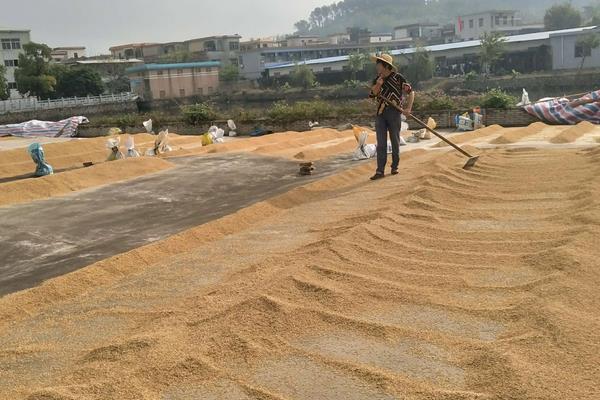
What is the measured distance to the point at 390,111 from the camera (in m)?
7.27

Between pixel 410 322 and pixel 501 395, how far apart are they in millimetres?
796

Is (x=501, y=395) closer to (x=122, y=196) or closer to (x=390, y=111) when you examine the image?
(x=390, y=111)

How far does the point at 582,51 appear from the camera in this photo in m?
42.6

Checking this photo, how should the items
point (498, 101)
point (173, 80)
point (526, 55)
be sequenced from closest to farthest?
point (498, 101) < point (526, 55) < point (173, 80)

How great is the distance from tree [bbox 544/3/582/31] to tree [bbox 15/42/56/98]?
53.4 meters

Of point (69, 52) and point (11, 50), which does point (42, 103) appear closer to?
point (11, 50)

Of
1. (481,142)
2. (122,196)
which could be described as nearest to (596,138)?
(481,142)

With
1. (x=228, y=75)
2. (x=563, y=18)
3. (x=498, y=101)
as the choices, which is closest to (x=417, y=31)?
(x=563, y=18)

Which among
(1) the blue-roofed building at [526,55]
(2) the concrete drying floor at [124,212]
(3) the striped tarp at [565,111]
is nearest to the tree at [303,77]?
(1) the blue-roofed building at [526,55]

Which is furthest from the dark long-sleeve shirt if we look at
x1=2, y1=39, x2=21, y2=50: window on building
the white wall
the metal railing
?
x1=2, y1=39, x2=21, y2=50: window on building

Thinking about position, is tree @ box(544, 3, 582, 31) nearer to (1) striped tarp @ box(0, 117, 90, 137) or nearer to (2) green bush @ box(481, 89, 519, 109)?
(2) green bush @ box(481, 89, 519, 109)

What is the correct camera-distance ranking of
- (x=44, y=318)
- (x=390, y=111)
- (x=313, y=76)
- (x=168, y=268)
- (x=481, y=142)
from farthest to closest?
(x=313, y=76) → (x=481, y=142) → (x=390, y=111) → (x=168, y=268) → (x=44, y=318)

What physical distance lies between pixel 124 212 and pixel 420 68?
43463 mm

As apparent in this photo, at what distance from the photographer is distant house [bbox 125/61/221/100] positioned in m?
44.9
